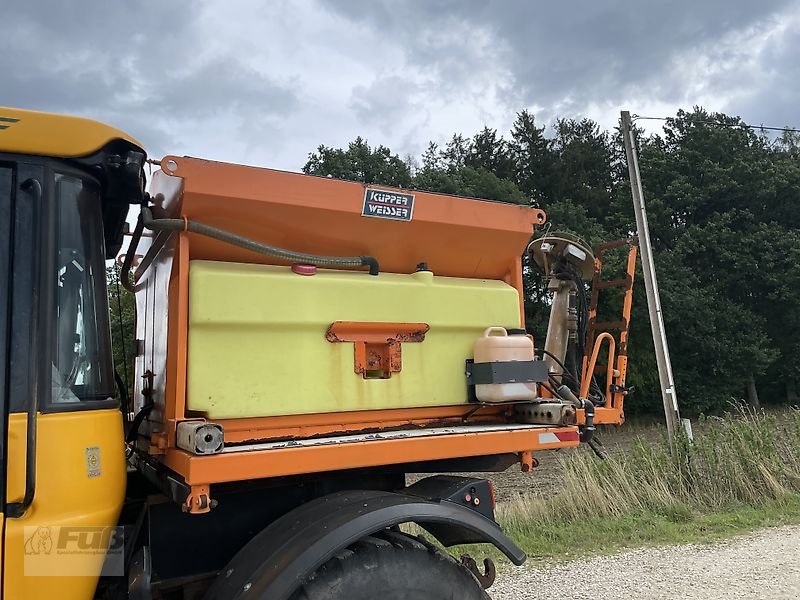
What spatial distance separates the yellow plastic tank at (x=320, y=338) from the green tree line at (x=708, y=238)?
68.7 feet

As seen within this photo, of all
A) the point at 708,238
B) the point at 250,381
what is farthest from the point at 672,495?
the point at 708,238

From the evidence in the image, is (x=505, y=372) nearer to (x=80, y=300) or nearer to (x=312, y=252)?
(x=312, y=252)

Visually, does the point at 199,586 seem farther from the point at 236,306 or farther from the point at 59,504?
the point at 236,306

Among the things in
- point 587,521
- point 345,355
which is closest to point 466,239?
point 345,355

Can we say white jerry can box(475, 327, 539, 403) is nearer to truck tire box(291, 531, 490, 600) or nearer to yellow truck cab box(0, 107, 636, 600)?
yellow truck cab box(0, 107, 636, 600)

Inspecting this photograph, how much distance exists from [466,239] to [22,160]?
1.83 m

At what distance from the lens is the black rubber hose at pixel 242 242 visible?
2.43m

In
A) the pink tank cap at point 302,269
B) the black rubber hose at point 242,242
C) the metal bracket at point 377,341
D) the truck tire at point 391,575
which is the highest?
the black rubber hose at point 242,242

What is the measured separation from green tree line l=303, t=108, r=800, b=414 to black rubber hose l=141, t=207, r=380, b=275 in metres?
21.3

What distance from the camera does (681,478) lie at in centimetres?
781

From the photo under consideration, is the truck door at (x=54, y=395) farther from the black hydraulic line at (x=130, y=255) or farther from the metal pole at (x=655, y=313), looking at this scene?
the metal pole at (x=655, y=313)

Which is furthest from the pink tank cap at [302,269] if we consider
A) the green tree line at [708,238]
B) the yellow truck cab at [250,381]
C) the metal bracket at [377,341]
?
the green tree line at [708,238]

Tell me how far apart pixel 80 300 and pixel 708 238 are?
25499 mm

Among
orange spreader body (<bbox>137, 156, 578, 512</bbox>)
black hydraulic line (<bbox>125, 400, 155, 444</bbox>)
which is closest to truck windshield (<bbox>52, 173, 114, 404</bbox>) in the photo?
orange spreader body (<bbox>137, 156, 578, 512</bbox>)
